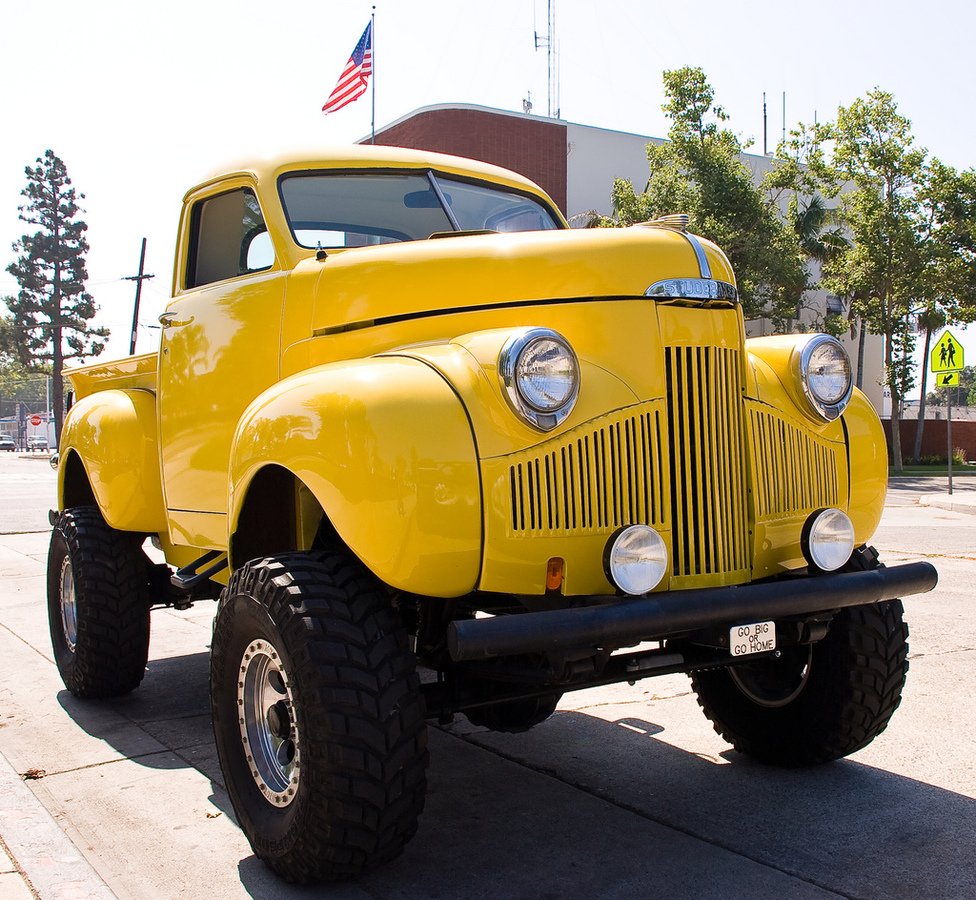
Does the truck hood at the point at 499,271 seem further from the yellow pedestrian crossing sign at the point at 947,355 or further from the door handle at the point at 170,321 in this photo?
the yellow pedestrian crossing sign at the point at 947,355

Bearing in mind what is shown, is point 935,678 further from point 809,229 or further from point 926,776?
point 809,229

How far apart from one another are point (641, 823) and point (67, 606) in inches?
133

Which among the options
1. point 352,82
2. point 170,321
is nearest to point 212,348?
point 170,321

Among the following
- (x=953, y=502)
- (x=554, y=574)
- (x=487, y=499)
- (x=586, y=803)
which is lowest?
(x=953, y=502)

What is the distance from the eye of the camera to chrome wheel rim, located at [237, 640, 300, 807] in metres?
3.15

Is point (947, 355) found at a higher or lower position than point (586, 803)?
higher

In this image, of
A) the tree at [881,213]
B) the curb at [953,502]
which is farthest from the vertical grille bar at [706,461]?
the tree at [881,213]

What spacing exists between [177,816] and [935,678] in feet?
12.7

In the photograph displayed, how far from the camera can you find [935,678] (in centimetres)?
533

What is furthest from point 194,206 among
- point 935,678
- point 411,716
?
point 935,678

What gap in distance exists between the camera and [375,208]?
4.30 metres

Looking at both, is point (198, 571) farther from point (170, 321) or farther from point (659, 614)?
point (659, 614)

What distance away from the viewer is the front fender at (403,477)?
9.16 feet

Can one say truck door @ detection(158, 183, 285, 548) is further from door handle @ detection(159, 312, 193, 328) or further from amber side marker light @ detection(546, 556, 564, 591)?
amber side marker light @ detection(546, 556, 564, 591)
